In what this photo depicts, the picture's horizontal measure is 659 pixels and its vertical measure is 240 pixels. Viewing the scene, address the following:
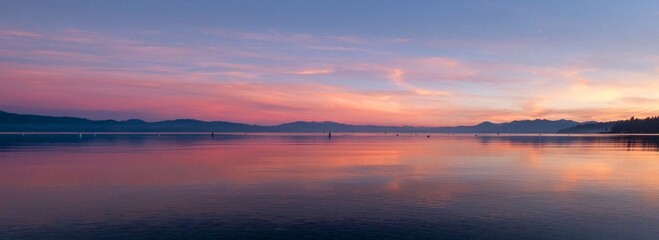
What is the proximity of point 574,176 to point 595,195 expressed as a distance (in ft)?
30.6

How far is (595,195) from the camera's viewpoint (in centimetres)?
2430

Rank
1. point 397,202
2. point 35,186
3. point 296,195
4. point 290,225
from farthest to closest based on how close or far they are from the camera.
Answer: point 35,186 → point 296,195 → point 397,202 → point 290,225

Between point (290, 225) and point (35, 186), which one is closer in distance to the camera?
point (290, 225)

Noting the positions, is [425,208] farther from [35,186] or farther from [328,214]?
[35,186]

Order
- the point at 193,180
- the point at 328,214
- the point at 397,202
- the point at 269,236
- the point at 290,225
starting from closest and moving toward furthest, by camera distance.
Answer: the point at 269,236
the point at 290,225
the point at 328,214
the point at 397,202
the point at 193,180

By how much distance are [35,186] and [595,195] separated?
27.9 metres

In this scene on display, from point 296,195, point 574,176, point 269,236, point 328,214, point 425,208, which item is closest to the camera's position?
point 269,236

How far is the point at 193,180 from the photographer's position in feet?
99.3

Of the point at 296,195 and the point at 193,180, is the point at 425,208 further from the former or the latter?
the point at 193,180

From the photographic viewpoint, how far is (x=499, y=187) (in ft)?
88.6

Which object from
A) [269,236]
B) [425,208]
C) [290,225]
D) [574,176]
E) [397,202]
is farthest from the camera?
[574,176]

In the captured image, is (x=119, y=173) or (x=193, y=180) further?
(x=119, y=173)

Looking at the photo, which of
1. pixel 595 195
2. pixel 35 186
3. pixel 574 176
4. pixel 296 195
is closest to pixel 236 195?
pixel 296 195

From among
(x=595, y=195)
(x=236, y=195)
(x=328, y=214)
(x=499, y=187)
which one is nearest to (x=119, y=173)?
(x=236, y=195)
